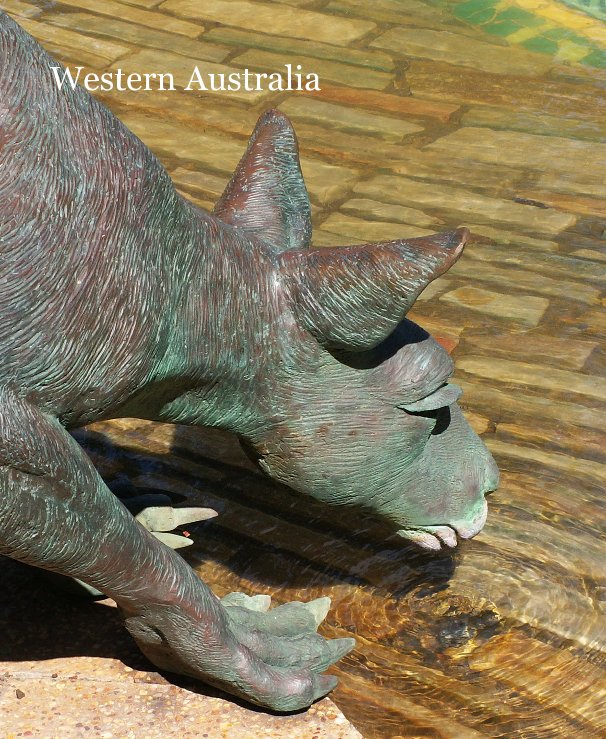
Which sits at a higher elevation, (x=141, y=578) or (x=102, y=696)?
(x=141, y=578)

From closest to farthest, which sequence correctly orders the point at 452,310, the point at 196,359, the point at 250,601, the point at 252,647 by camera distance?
the point at 196,359 → the point at 252,647 → the point at 250,601 → the point at 452,310

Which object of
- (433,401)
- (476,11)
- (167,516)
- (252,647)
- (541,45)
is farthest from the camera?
(476,11)

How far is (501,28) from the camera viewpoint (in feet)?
17.8

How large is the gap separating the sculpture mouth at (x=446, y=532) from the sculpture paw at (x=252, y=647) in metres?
0.24

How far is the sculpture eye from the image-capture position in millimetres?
2107

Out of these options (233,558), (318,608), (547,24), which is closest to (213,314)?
(318,608)

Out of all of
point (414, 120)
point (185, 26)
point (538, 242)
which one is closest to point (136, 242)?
point (538, 242)

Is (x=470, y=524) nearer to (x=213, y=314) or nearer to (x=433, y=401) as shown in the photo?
(x=433, y=401)

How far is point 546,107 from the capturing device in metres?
4.79

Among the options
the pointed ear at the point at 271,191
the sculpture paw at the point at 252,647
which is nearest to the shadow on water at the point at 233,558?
the sculpture paw at the point at 252,647

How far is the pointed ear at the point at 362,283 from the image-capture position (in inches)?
73.0

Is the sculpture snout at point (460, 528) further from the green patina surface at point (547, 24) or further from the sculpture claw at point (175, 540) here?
the green patina surface at point (547, 24)

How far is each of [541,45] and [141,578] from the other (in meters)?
3.88

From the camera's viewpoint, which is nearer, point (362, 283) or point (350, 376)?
point (362, 283)
